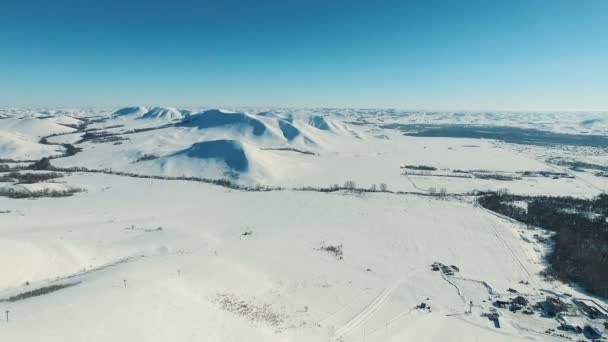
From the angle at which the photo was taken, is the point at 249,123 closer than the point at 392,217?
No

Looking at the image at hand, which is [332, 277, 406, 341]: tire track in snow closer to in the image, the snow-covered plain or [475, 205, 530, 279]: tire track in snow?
the snow-covered plain

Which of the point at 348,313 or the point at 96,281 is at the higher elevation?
the point at 96,281

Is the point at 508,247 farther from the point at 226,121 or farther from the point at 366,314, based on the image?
the point at 226,121

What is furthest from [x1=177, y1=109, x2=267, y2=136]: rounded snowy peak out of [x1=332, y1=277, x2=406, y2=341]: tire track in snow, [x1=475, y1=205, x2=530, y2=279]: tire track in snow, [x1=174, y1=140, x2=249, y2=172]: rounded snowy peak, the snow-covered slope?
[x1=332, y1=277, x2=406, y2=341]: tire track in snow

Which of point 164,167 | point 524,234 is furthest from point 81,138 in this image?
point 524,234

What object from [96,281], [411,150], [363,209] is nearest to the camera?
[96,281]

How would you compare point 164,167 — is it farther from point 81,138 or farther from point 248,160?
point 81,138

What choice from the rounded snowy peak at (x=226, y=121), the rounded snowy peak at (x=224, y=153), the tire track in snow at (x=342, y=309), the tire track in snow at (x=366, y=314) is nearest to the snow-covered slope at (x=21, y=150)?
the rounded snowy peak at (x=224, y=153)

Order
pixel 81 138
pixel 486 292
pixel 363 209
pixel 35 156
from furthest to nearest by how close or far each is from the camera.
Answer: pixel 81 138
pixel 35 156
pixel 363 209
pixel 486 292
